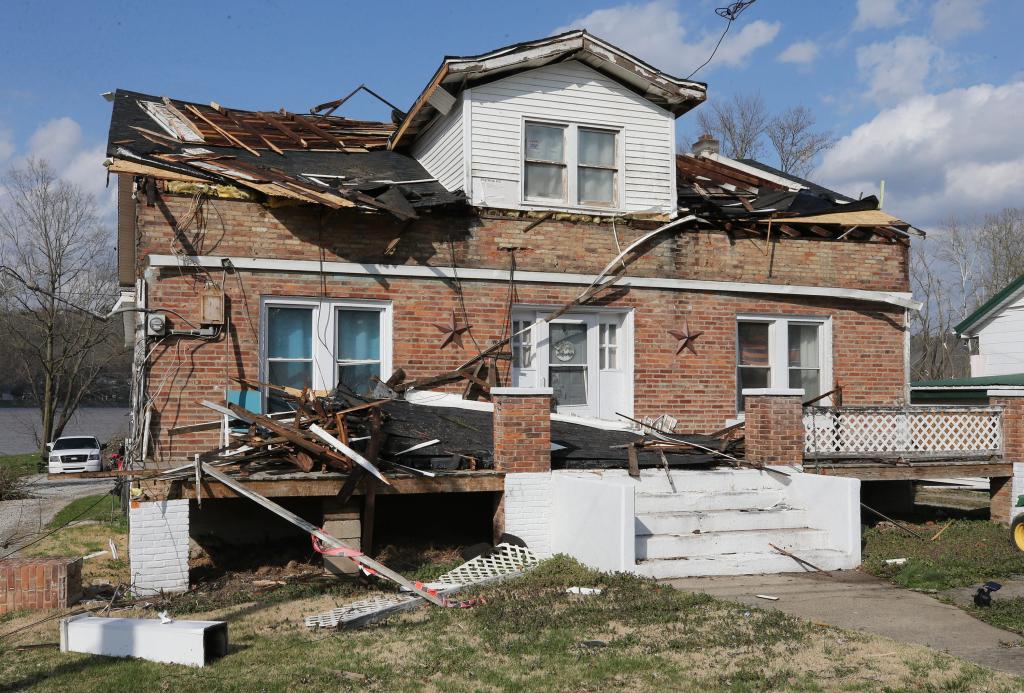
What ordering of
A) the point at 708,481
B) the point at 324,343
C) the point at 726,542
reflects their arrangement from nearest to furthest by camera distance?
Answer: the point at 726,542 < the point at 708,481 < the point at 324,343

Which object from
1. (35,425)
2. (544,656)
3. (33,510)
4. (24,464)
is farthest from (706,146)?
(35,425)

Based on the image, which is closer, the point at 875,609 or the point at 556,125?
the point at 875,609

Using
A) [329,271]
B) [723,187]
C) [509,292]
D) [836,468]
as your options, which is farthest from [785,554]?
[723,187]

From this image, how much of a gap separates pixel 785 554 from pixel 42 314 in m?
43.4

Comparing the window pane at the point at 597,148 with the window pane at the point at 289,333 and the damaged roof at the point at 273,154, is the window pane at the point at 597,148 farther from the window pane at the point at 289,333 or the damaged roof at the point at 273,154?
the window pane at the point at 289,333

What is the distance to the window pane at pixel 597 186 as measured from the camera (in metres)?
14.1

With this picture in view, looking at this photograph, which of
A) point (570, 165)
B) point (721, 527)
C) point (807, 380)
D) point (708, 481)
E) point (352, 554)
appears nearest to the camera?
point (352, 554)

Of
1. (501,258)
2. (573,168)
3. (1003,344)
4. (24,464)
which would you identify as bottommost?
(24,464)

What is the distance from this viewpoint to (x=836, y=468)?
40.7 ft

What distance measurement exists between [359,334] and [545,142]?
13.1 feet

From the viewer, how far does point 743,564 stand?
9891 millimetres

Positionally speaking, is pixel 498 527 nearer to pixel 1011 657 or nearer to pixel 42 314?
pixel 1011 657

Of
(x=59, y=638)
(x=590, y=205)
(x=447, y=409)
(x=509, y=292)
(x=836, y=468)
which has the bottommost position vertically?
(x=59, y=638)

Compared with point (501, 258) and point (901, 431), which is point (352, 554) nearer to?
point (501, 258)
